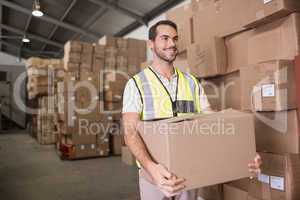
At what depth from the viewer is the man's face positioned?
1.43 metres

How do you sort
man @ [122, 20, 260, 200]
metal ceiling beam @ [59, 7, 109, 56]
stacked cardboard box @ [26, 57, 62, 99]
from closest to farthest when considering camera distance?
man @ [122, 20, 260, 200] → metal ceiling beam @ [59, 7, 109, 56] → stacked cardboard box @ [26, 57, 62, 99]

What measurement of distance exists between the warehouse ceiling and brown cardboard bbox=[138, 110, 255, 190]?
13.5 ft

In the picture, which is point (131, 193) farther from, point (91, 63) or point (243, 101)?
point (91, 63)

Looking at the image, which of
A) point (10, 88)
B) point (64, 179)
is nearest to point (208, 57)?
point (64, 179)

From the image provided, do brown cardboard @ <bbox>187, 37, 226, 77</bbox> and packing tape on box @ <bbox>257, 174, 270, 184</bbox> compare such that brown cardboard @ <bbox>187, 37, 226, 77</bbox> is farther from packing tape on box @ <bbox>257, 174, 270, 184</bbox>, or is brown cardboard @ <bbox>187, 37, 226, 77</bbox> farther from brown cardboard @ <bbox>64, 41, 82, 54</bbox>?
brown cardboard @ <bbox>64, 41, 82, 54</bbox>

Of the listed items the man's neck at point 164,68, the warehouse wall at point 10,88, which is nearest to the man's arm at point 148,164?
the man's neck at point 164,68

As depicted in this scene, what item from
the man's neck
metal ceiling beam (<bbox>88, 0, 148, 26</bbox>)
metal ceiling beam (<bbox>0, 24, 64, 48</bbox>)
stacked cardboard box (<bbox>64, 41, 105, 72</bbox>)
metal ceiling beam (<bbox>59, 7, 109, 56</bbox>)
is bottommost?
the man's neck

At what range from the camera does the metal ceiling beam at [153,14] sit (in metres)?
5.08

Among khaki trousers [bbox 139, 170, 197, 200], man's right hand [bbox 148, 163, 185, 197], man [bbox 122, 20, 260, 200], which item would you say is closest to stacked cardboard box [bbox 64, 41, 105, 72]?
man [bbox 122, 20, 260, 200]

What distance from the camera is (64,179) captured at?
158 inches

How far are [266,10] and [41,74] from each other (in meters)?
6.25

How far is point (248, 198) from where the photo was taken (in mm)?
1904

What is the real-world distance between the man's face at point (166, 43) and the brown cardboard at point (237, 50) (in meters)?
0.75

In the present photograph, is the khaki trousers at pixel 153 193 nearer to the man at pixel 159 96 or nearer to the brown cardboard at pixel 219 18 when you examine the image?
the man at pixel 159 96
